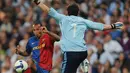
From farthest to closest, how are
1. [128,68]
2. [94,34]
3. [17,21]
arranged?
[17,21] → [94,34] → [128,68]

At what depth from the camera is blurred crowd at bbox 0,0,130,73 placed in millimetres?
21641

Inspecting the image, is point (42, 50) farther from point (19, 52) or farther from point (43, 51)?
point (19, 52)

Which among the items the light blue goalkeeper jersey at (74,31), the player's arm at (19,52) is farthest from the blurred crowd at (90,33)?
the light blue goalkeeper jersey at (74,31)

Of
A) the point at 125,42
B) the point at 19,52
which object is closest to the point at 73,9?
the point at 19,52

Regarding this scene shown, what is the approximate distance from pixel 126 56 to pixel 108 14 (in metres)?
3.15

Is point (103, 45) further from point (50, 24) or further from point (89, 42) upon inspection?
point (50, 24)

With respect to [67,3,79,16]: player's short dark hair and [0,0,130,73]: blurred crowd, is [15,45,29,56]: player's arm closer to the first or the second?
[67,3,79,16]: player's short dark hair

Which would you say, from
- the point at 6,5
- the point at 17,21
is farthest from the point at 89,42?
the point at 6,5

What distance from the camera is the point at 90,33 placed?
2266 centimetres

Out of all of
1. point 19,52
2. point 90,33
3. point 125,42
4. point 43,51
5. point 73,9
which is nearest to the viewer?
point 73,9

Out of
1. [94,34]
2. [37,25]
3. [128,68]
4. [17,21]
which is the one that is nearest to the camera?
[37,25]

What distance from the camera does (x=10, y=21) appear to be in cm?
2600

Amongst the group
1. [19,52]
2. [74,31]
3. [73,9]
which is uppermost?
[73,9]

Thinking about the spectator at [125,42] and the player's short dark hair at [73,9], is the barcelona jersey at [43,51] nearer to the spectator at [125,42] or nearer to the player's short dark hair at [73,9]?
the player's short dark hair at [73,9]
